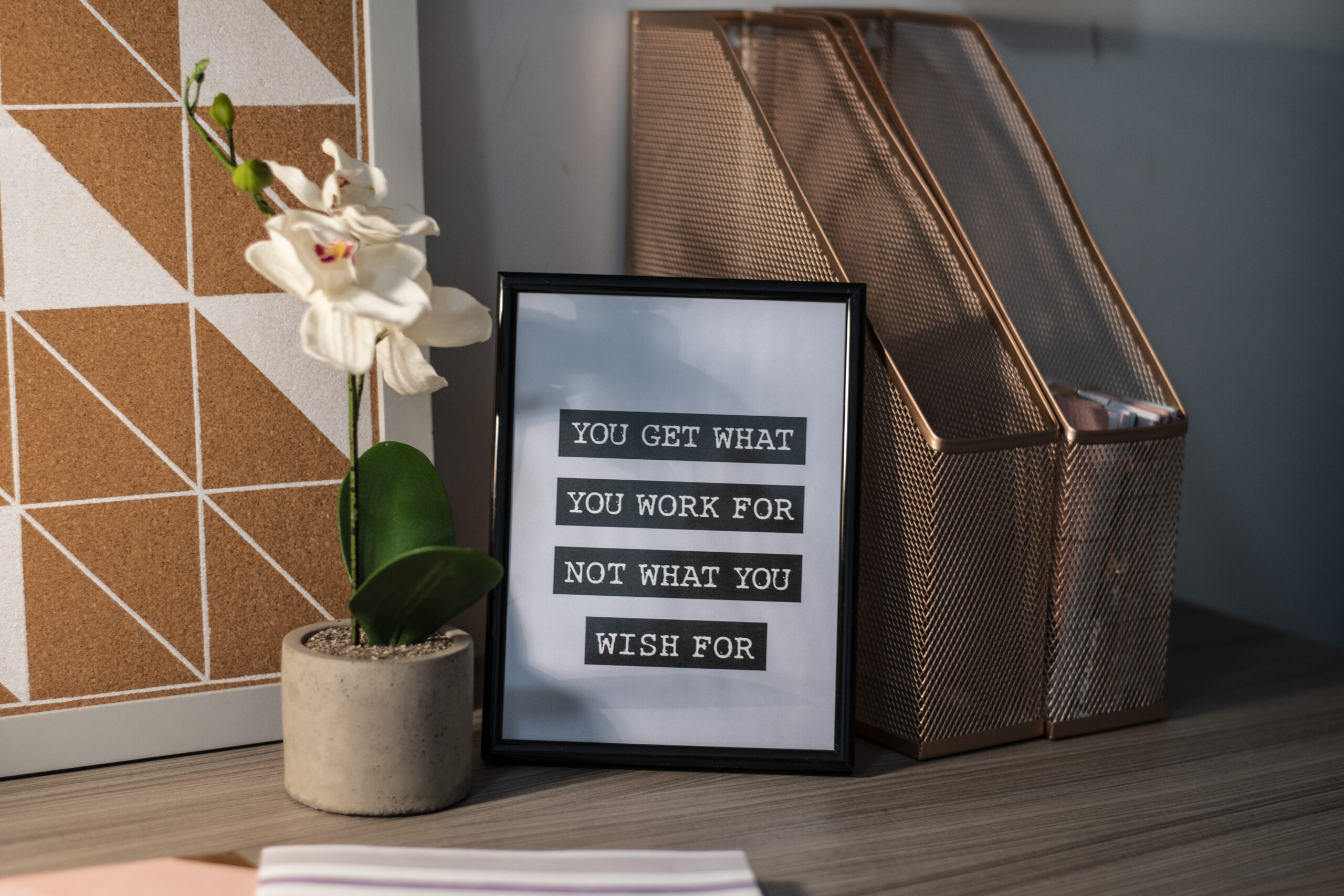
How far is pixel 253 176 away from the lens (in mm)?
601

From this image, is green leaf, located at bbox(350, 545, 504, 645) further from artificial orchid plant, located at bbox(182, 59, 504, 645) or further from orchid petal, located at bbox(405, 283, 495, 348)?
orchid petal, located at bbox(405, 283, 495, 348)

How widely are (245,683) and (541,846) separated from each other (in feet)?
0.84

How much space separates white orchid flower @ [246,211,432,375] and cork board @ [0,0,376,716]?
164mm

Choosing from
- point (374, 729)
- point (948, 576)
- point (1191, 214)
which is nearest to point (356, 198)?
point (374, 729)

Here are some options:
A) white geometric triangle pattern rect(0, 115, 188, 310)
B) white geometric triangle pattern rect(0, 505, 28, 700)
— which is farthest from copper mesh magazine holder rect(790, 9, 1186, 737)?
white geometric triangle pattern rect(0, 505, 28, 700)

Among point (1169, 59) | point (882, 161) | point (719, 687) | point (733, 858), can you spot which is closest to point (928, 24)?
point (882, 161)

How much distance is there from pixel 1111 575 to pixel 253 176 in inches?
23.4

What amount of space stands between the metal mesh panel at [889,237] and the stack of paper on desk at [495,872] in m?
0.37

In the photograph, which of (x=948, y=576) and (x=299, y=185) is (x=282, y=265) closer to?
(x=299, y=185)

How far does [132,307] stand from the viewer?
722 mm

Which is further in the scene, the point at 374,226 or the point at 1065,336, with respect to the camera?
the point at 1065,336

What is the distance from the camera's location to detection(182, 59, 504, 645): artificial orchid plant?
60cm

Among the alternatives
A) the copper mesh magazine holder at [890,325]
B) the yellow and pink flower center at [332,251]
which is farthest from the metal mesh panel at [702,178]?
the yellow and pink flower center at [332,251]

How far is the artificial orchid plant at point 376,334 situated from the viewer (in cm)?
60
